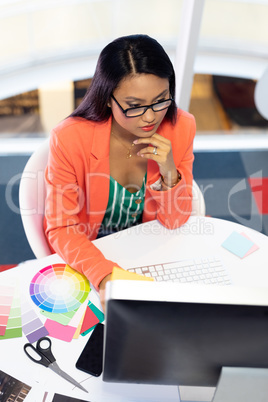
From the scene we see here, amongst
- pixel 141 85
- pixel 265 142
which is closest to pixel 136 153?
pixel 141 85

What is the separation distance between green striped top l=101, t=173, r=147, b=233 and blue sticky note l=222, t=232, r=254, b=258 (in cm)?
36

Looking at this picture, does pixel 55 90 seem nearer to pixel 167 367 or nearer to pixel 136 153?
pixel 136 153

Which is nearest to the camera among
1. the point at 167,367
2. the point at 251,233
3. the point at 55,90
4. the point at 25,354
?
the point at 167,367

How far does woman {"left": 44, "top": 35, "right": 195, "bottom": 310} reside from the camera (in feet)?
4.40

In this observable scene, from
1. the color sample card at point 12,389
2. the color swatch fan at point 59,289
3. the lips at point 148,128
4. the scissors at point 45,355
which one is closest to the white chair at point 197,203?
the lips at point 148,128

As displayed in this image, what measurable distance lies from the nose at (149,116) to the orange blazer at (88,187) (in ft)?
0.71

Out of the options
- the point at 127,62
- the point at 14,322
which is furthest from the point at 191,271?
the point at 127,62

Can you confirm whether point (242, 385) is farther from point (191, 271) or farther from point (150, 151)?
point (150, 151)

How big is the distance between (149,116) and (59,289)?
2.00 ft

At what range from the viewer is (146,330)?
90 cm

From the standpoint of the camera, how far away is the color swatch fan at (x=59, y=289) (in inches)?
54.5

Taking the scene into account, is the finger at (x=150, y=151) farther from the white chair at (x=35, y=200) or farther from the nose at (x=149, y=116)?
the white chair at (x=35, y=200)

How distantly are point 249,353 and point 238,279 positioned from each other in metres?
0.57

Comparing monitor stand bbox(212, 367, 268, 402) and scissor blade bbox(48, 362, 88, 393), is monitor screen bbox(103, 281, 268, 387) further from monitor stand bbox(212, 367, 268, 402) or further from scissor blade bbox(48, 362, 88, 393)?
scissor blade bbox(48, 362, 88, 393)
